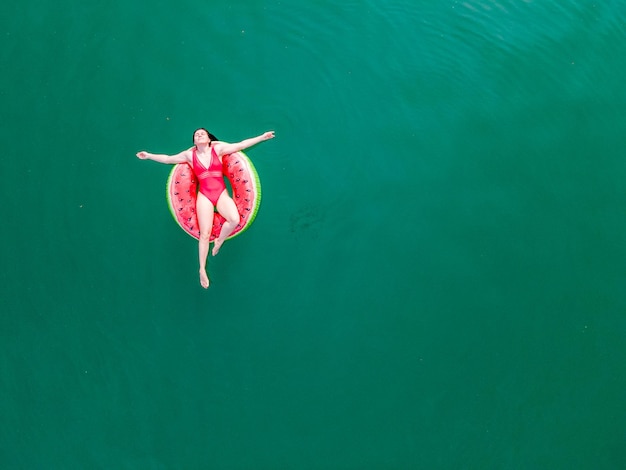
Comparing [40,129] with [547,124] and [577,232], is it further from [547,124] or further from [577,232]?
[577,232]

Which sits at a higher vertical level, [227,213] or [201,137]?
[201,137]

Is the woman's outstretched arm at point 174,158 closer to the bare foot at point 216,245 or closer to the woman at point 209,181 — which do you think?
the woman at point 209,181

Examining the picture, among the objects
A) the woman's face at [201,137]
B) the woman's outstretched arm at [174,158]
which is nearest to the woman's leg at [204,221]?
the woman's outstretched arm at [174,158]

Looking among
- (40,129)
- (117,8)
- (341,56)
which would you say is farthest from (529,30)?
(40,129)

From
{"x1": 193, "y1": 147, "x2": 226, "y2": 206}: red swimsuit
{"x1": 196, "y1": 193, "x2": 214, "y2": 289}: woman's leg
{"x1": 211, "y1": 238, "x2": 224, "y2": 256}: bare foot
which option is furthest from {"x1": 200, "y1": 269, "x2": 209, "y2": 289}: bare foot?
{"x1": 193, "y1": 147, "x2": 226, "y2": 206}: red swimsuit

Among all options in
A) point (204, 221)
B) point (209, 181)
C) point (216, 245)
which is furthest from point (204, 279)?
point (209, 181)

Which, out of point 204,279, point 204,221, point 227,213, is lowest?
point 204,279

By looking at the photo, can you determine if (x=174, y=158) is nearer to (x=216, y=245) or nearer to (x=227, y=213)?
(x=227, y=213)
